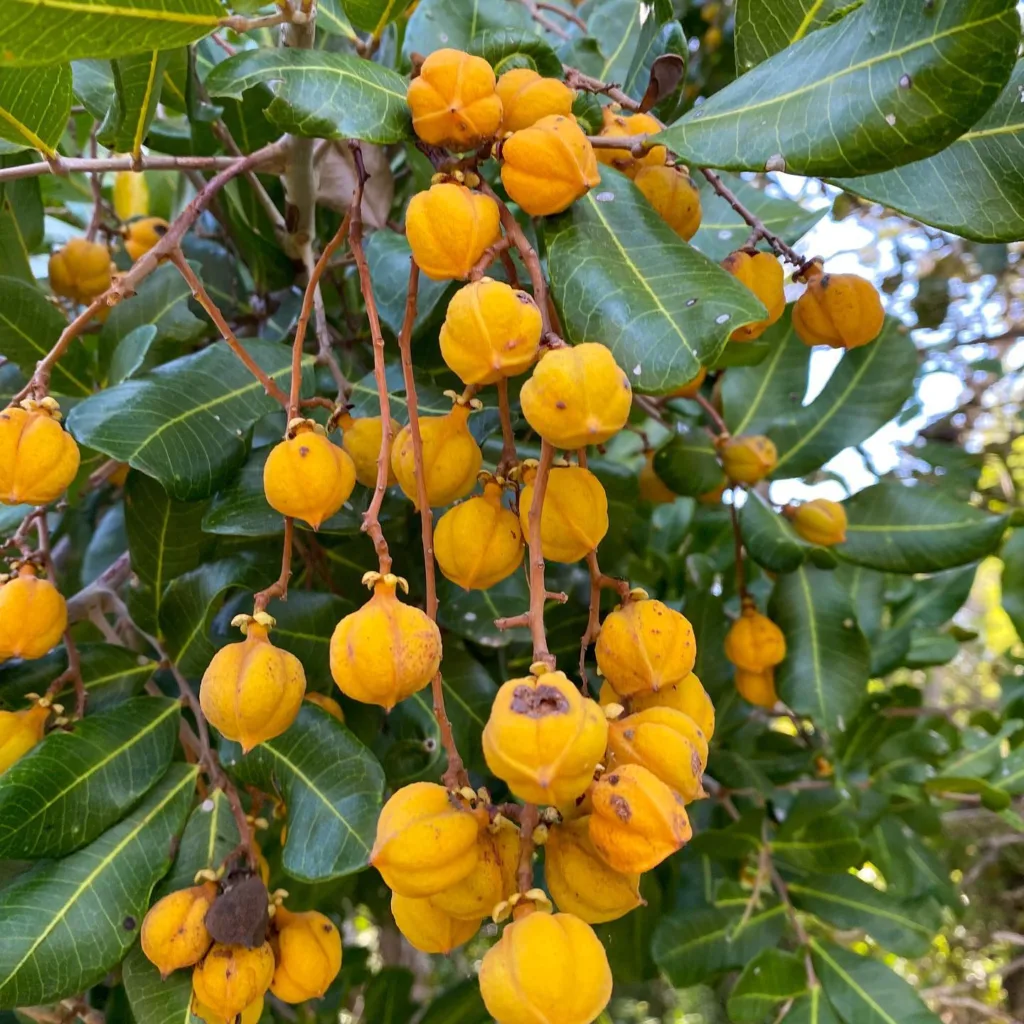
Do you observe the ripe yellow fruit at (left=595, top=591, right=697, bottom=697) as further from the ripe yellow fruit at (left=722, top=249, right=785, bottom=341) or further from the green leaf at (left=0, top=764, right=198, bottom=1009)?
the green leaf at (left=0, top=764, right=198, bottom=1009)

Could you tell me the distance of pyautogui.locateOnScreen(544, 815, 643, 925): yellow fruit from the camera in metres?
0.57

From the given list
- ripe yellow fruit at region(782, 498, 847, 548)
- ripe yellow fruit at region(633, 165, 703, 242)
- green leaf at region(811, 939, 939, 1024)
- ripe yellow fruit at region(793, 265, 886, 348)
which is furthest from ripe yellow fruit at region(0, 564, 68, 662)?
green leaf at region(811, 939, 939, 1024)

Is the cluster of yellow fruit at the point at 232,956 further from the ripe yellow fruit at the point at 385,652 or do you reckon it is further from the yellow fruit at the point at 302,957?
the ripe yellow fruit at the point at 385,652

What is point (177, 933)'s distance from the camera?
73cm

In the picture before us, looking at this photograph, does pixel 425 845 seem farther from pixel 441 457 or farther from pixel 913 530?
pixel 913 530

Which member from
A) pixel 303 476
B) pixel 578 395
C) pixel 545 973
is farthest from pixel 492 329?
pixel 545 973

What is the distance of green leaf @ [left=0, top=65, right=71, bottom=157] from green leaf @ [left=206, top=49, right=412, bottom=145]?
176mm

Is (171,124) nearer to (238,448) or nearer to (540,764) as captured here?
(238,448)

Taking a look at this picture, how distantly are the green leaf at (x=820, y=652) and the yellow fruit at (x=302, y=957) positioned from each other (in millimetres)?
624

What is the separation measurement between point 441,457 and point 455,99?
10.9 inches

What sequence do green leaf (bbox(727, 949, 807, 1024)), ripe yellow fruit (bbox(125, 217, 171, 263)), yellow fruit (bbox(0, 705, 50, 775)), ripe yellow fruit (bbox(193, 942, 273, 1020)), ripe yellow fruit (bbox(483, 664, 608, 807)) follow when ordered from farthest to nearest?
ripe yellow fruit (bbox(125, 217, 171, 263))
green leaf (bbox(727, 949, 807, 1024))
yellow fruit (bbox(0, 705, 50, 775))
ripe yellow fruit (bbox(193, 942, 273, 1020))
ripe yellow fruit (bbox(483, 664, 608, 807))

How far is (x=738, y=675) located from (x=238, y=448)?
73cm

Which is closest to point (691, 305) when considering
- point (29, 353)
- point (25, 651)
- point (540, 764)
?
point (540, 764)

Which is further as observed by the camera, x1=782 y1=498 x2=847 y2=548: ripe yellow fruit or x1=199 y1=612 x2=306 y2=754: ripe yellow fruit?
x1=782 y1=498 x2=847 y2=548: ripe yellow fruit
